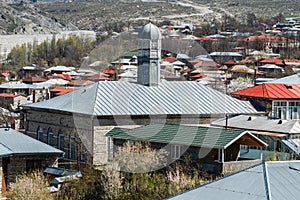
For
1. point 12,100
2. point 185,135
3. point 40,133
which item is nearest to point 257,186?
point 185,135

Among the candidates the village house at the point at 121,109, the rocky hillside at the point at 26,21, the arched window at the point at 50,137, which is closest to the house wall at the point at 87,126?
the village house at the point at 121,109

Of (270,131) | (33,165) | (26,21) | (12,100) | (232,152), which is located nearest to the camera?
(232,152)

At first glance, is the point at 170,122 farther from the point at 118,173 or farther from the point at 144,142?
the point at 118,173

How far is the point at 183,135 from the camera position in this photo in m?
21.7

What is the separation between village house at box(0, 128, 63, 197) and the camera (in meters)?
22.3

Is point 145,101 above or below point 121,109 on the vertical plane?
above

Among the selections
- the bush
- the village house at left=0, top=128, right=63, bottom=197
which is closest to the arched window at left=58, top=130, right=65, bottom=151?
the village house at left=0, top=128, right=63, bottom=197

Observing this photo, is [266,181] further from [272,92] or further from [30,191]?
[272,92]

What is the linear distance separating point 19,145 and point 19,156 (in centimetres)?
61

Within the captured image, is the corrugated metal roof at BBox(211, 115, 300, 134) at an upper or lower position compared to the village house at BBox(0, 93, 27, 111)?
upper

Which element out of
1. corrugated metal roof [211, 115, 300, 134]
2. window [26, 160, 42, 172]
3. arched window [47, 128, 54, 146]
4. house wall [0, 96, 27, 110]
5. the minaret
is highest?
the minaret

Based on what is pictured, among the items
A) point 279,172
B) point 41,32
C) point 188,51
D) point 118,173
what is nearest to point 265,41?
point 188,51

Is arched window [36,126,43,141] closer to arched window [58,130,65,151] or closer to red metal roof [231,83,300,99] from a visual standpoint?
arched window [58,130,65,151]

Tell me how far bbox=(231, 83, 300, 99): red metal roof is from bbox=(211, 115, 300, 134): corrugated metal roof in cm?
677
